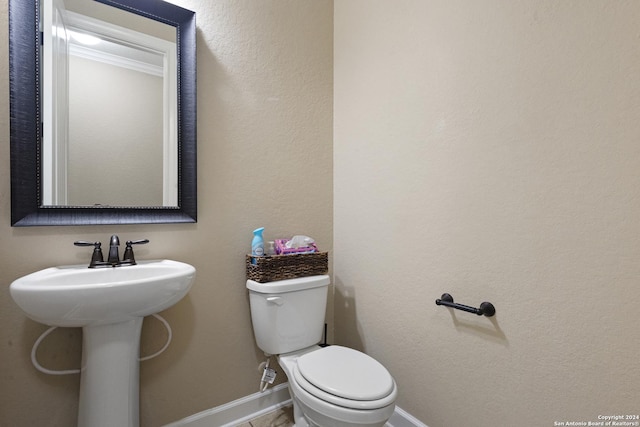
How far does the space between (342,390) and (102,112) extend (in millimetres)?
1420

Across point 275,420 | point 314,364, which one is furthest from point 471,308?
point 275,420

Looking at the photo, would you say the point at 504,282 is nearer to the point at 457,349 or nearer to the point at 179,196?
the point at 457,349

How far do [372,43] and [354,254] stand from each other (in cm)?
113

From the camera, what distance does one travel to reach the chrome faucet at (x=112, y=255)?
110cm

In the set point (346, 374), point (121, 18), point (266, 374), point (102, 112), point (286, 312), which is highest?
point (121, 18)

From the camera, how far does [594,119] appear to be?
2.82 ft

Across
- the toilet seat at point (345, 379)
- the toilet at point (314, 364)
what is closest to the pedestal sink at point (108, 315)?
the toilet at point (314, 364)

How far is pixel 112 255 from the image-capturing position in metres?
1.13

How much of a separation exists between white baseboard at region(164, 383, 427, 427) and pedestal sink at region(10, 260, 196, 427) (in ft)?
1.16

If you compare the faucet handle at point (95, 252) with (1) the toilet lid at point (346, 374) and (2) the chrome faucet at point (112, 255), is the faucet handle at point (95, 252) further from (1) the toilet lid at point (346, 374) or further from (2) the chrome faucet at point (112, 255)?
(1) the toilet lid at point (346, 374)

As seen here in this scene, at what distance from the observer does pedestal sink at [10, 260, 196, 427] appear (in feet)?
2.78

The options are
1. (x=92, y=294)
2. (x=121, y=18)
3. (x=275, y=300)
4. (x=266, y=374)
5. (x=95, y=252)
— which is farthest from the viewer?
(x=266, y=374)

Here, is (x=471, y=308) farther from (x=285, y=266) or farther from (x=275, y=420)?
(x=275, y=420)

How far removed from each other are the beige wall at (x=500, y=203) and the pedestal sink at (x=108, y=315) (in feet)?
3.21
